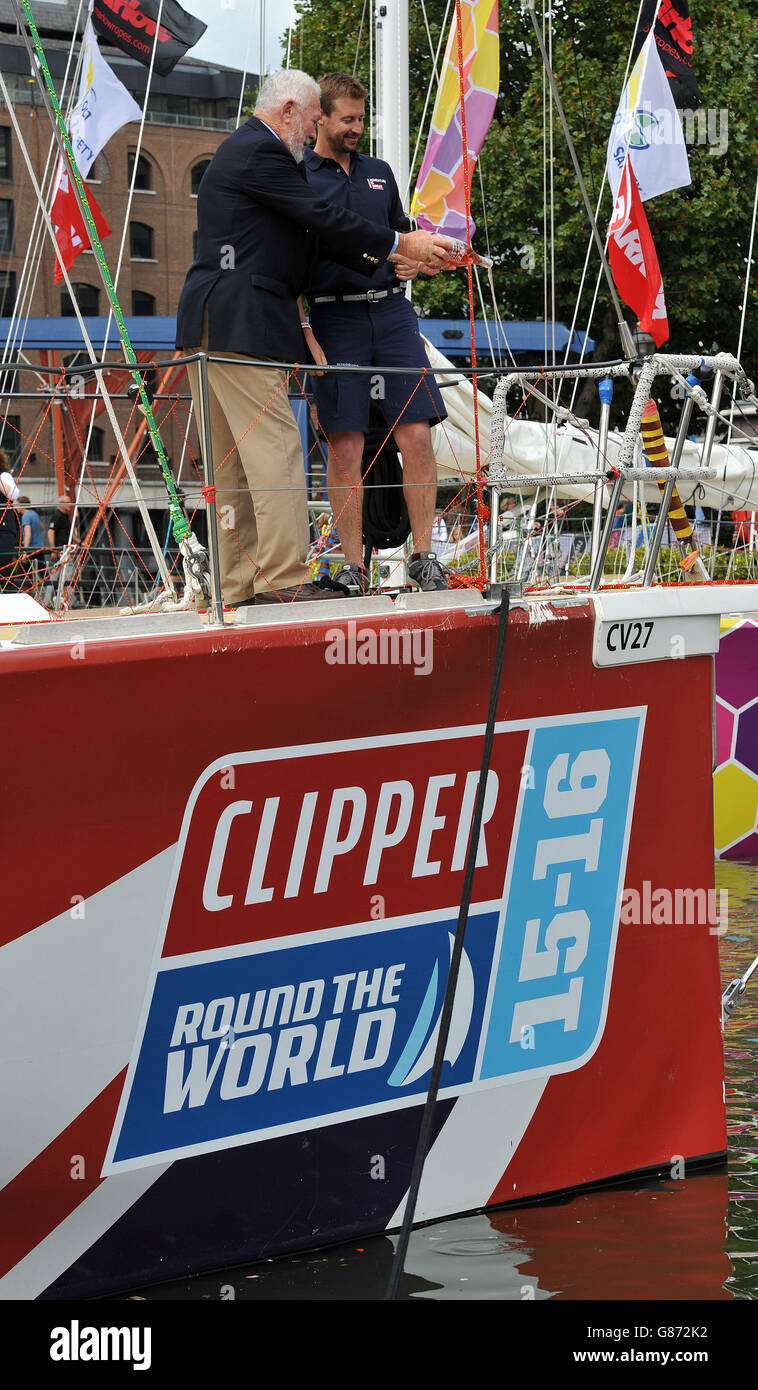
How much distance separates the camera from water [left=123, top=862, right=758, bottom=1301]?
3781 millimetres

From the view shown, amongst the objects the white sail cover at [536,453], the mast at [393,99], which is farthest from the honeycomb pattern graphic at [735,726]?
the mast at [393,99]

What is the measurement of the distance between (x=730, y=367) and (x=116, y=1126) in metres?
2.92

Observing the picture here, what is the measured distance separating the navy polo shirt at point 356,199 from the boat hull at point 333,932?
1219 mm

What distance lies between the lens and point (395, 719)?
12.9 feet

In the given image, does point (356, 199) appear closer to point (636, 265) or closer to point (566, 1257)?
point (566, 1257)

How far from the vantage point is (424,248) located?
4395 millimetres

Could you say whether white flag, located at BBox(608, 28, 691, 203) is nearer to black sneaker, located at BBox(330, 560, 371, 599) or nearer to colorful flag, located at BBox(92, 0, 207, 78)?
colorful flag, located at BBox(92, 0, 207, 78)

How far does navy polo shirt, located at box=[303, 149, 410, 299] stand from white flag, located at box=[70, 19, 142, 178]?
6790 millimetres

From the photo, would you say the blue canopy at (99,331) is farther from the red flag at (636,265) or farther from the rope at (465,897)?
the rope at (465,897)

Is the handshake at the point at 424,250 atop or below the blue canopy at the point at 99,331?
below

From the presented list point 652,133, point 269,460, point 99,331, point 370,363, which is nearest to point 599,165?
point 99,331

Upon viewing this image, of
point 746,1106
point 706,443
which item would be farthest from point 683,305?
point 746,1106

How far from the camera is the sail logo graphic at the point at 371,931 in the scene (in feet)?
12.0

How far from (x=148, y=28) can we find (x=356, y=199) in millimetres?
7102
